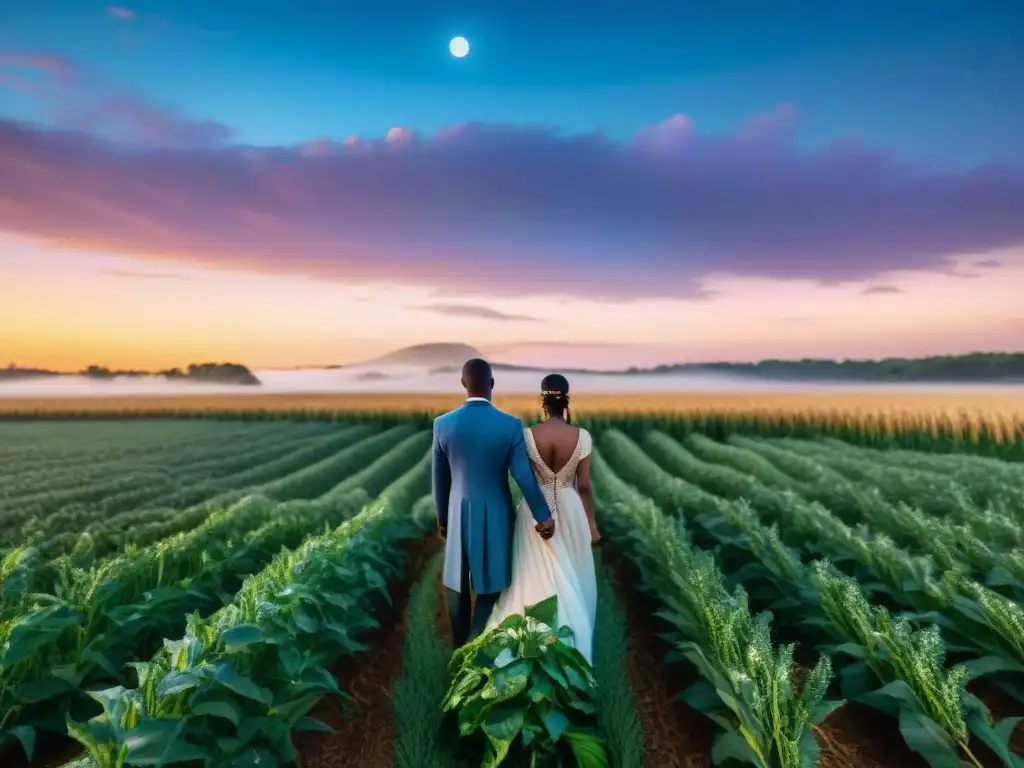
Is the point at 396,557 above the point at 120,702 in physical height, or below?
below

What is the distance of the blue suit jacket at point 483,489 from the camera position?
213 inches

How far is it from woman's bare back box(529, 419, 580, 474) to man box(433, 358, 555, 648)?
0.14m

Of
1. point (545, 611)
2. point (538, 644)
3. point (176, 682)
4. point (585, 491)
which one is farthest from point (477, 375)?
point (176, 682)

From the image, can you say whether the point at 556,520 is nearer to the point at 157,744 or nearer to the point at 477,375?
the point at 477,375

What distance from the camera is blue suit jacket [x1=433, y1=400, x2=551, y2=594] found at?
5422mm

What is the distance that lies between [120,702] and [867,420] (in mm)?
27090

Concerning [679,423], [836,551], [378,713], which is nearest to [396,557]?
[378,713]

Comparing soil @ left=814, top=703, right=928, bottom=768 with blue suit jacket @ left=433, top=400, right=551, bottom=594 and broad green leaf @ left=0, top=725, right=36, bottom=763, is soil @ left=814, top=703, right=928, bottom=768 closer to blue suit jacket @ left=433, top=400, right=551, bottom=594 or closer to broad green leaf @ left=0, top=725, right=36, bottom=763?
blue suit jacket @ left=433, top=400, right=551, bottom=594

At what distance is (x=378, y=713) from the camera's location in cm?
589

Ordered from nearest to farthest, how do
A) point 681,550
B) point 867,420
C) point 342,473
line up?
point 681,550
point 342,473
point 867,420

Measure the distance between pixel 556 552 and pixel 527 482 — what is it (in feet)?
1.68

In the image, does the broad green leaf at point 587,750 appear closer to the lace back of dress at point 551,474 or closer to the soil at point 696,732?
the soil at point 696,732

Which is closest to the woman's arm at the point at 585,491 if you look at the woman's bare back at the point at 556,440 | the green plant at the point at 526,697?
the woman's bare back at the point at 556,440

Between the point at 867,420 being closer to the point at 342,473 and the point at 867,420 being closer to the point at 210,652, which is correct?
the point at 342,473
